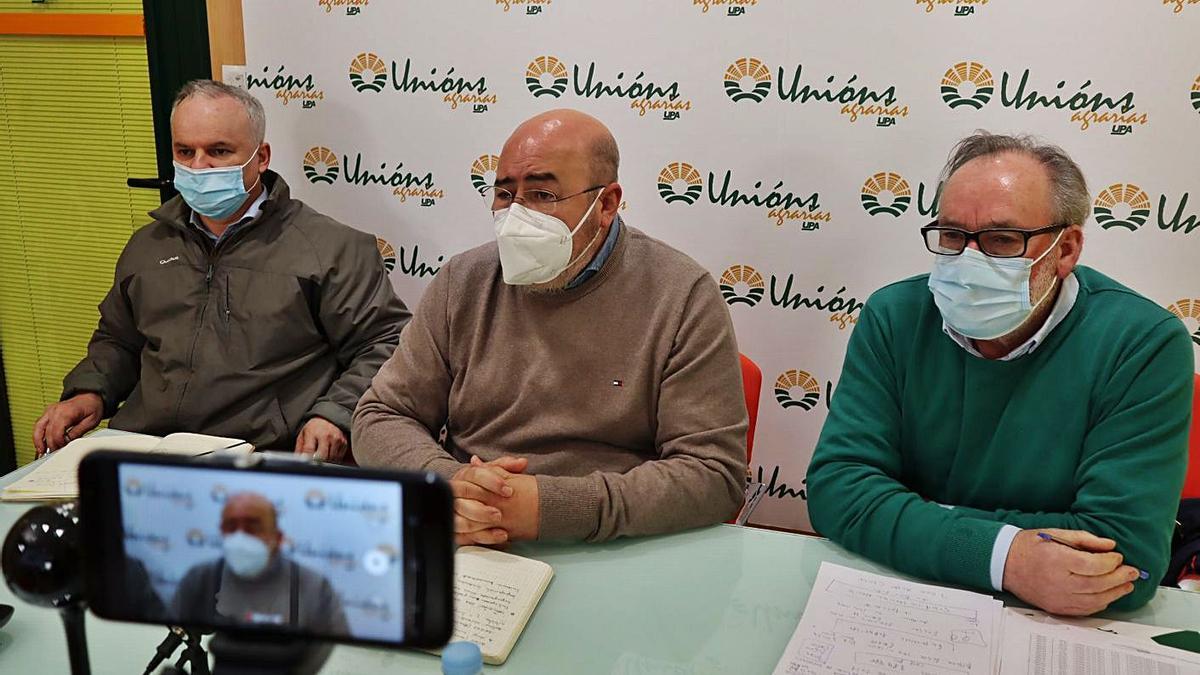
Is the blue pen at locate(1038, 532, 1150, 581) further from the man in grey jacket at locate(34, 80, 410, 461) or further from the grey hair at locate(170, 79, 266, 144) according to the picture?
the grey hair at locate(170, 79, 266, 144)

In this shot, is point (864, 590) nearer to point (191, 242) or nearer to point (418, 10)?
point (191, 242)

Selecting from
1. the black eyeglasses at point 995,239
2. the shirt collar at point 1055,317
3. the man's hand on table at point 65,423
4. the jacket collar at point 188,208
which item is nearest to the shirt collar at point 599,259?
the black eyeglasses at point 995,239

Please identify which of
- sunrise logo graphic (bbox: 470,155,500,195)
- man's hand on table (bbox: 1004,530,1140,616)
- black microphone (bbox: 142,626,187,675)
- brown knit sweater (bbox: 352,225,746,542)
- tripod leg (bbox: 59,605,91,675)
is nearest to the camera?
tripod leg (bbox: 59,605,91,675)

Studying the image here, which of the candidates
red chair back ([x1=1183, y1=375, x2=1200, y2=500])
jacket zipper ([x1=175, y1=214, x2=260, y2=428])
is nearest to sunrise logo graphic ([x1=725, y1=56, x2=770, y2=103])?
red chair back ([x1=1183, y1=375, x2=1200, y2=500])

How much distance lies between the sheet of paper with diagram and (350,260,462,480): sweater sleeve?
83cm

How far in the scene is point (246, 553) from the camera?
631 mm

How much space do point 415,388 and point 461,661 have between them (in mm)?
836

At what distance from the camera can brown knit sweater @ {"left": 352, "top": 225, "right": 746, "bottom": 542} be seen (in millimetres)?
1751

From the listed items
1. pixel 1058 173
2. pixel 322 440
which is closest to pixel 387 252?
pixel 322 440

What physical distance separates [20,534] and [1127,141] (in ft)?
7.95

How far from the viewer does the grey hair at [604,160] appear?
189 centimetres

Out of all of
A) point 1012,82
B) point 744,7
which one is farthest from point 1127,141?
point 744,7

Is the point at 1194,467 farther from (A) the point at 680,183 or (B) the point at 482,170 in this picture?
(B) the point at 482,170

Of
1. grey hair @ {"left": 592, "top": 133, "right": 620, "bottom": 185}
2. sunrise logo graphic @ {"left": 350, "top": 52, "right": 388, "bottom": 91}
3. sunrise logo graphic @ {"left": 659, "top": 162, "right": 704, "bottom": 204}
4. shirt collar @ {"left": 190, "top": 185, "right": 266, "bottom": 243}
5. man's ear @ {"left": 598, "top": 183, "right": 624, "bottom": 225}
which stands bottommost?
shirt collar @ {"left": 190, "top": 185, "right": 266, "bottom": 243}
